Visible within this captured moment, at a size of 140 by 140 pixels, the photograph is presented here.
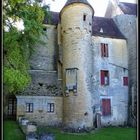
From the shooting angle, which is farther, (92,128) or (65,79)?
(65,79)

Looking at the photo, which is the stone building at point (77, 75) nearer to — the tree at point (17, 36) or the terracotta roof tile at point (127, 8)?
the terracotta roof tile at point (127, 8)

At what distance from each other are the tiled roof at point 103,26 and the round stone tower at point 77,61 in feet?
2.72

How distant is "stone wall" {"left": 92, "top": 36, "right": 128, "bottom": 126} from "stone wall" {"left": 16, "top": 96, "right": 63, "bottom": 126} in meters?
1.80

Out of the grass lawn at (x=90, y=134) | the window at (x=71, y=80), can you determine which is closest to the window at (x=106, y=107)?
the grass lawn at (x=90, y=134)

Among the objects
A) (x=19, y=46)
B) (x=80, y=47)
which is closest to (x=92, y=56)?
(x=80, y=47)

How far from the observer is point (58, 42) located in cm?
1653

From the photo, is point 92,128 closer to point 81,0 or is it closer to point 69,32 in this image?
point 69,32

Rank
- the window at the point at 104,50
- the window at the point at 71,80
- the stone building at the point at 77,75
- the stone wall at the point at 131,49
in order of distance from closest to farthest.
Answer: the stone building at the point at 77,75 < the window at the point at 71,80 < the stone wall at the point at 131,49 < the window at the point at 104,50

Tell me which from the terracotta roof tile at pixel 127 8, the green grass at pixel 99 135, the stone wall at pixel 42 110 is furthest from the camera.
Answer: the terracotta roof tile at pixel 127 8

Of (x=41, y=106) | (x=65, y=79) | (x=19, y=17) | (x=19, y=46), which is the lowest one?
(x=41, y=106)

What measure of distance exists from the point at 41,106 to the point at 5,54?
6.43 metres

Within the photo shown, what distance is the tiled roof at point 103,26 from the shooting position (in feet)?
56.2

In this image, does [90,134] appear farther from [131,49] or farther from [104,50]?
[131,49]

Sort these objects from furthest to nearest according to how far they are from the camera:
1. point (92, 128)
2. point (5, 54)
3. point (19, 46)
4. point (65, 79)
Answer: point (65, 79) → point (92, 128) → point (19, 46) → point (5, 54)
